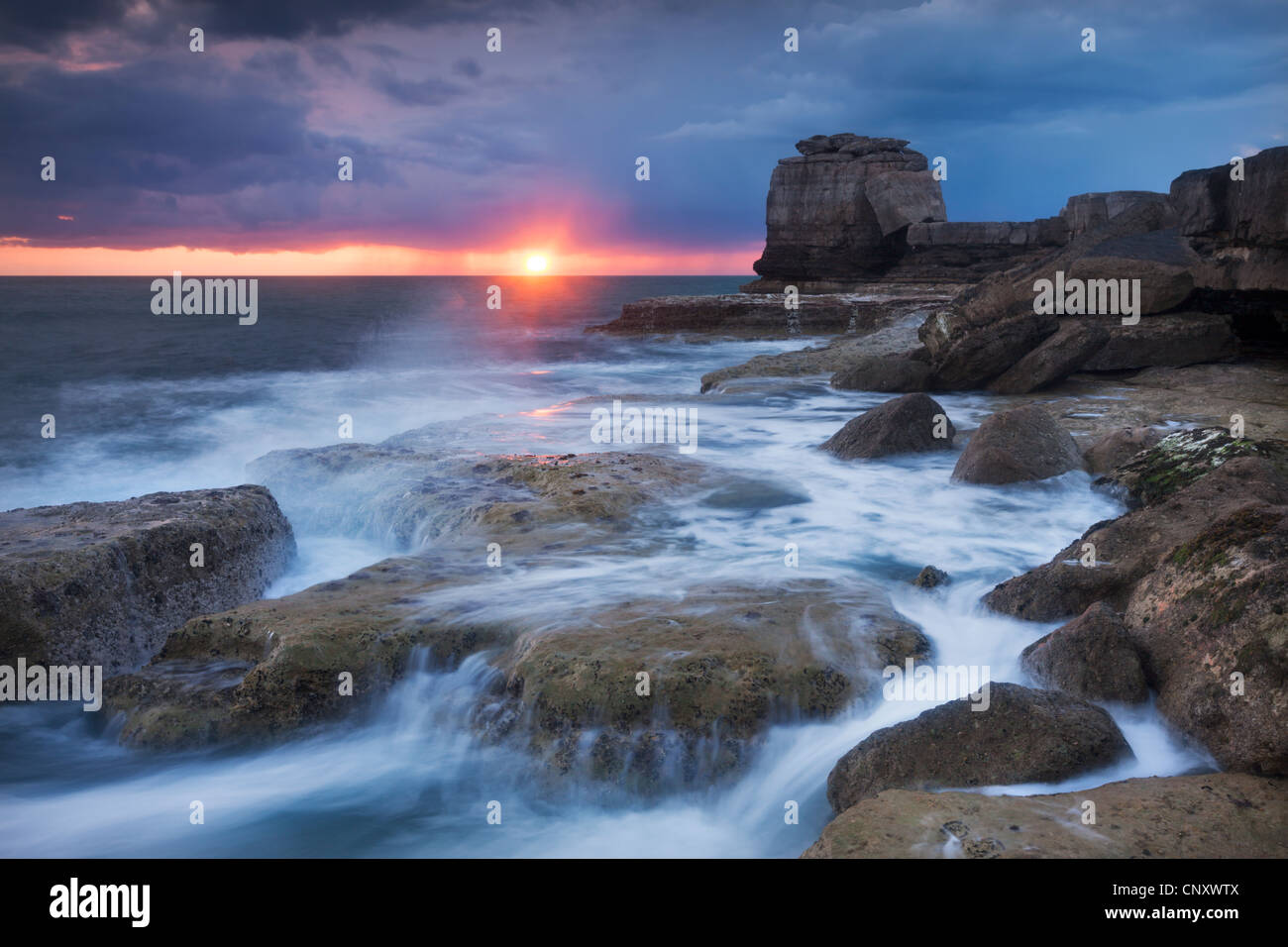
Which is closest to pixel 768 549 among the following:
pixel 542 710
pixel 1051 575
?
pixel 1051 575

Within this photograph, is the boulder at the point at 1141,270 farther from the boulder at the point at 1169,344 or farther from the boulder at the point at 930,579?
the boulder at the point at 930,579

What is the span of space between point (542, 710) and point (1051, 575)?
2911mm

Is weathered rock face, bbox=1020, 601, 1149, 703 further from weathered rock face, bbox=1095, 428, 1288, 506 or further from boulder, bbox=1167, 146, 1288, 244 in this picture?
boulder, bbox=1167, 146, 1288, 244

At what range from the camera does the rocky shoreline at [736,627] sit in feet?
9.95

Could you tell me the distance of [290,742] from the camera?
4230 millimetres

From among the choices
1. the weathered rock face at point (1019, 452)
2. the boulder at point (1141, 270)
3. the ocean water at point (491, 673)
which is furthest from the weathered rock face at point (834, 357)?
the weathered rock face at point (1019, 452)

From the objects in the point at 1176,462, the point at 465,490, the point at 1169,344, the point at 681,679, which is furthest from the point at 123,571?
the point at 1169,344

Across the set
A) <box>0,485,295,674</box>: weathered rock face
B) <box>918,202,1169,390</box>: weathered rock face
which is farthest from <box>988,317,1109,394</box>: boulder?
<box>0,485,295,674</box>: weathered rock face

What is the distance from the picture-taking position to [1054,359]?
1155 cm

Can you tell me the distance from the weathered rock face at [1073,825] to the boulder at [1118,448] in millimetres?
5411

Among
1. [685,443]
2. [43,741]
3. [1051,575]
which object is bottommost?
[43,741]

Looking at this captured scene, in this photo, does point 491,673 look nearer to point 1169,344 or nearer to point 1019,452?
point 1019,452

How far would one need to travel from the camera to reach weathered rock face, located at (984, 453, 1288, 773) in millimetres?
3096
